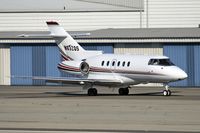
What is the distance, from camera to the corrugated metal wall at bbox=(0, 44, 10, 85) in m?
52.2

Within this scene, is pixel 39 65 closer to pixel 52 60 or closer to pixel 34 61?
pixel 34 61

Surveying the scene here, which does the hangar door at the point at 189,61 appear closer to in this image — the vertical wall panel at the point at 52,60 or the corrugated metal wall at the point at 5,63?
the vertical wall panel at the point at 52,60

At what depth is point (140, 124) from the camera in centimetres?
2078

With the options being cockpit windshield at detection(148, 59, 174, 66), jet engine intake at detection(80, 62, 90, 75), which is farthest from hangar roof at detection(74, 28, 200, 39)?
cockpit windshield at detection(148, 59, 174, 66)

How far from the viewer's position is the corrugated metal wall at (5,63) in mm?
52250

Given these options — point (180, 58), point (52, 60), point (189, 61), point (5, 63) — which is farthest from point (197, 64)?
point (5, 63)

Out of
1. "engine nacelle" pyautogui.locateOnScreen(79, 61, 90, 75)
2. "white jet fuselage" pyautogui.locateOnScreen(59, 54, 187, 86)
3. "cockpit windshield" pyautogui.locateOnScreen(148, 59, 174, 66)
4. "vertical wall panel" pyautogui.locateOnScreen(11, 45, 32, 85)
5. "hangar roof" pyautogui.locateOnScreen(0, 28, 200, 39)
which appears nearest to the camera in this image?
"white jet fuselage" pyautogui.locateOnScreen(59, 54, 187, 86)

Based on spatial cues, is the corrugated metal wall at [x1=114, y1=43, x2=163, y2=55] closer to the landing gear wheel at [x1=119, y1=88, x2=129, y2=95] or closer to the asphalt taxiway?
the landing gear wheel at [x1=119, y1=88, x2=129, y2=95]

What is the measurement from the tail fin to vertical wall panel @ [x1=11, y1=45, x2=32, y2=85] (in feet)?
39.8

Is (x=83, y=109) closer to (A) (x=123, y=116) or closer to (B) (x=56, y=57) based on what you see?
(A) (x=123, y=116)

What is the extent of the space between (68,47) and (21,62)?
13.1 meters

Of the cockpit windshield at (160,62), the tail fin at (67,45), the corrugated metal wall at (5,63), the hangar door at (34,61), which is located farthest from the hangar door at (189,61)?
the corrugated metal wall at (5,63)

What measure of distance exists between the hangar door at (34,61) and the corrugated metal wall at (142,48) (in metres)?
5.11

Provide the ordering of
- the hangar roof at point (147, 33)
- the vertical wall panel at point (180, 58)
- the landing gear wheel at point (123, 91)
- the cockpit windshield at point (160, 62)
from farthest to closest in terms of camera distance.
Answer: the hangar roof at point (147, 33) < the vertical wall panel at point (180, 58) < the landing gear wheel at point (123, 91) < the cockpit windshield at point (160, 62)
